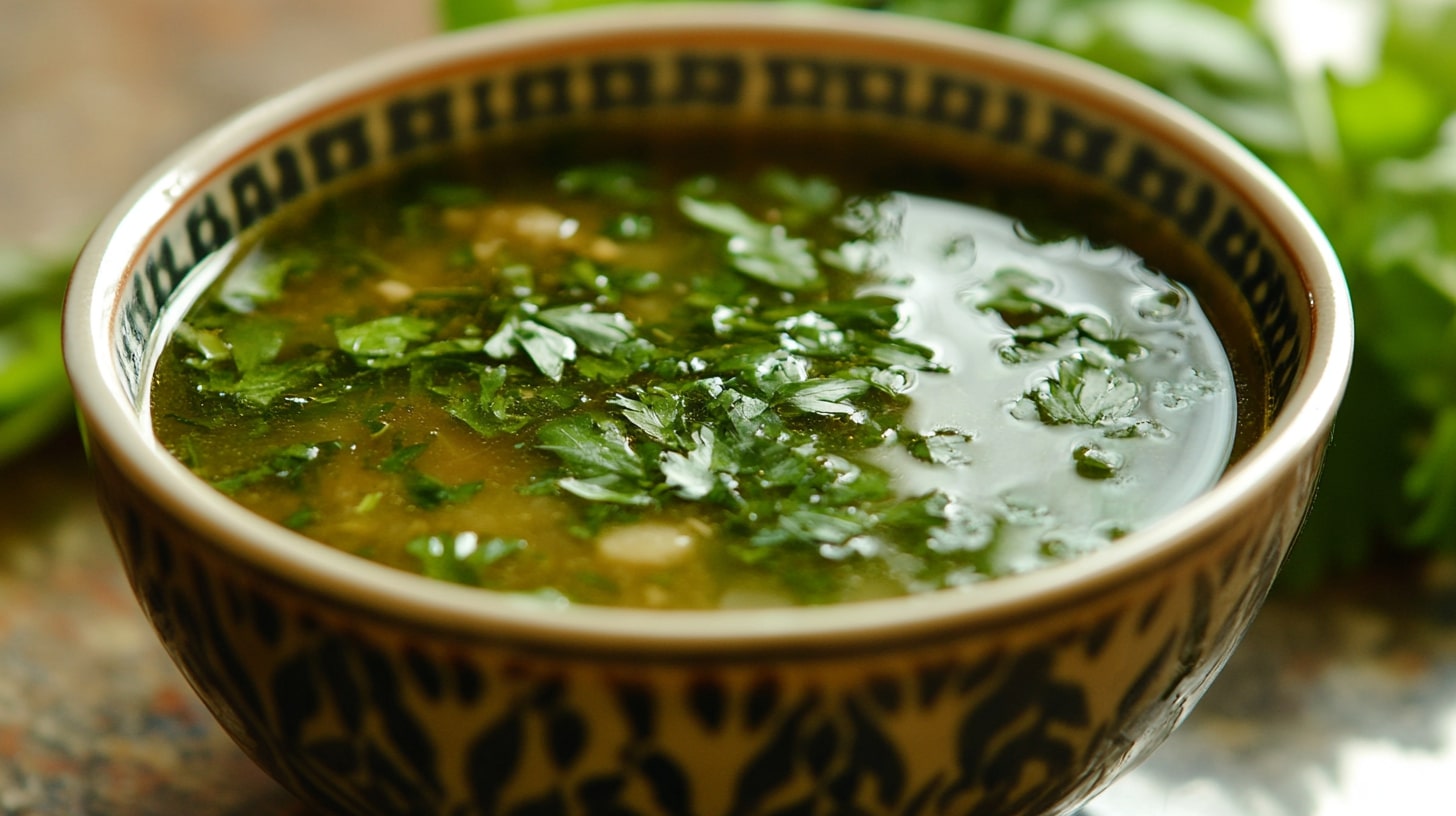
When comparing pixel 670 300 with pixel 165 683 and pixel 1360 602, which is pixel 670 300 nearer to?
pixel 165 683

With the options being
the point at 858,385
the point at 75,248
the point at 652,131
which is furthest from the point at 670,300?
the point at 75,248

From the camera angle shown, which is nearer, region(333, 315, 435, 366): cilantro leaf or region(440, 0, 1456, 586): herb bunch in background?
region(333, 315, 435, 366): cilantro leaf

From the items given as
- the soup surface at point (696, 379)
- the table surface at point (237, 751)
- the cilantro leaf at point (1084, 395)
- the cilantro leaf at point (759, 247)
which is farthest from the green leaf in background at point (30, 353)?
the cilantro leaf at point (1084, 395)

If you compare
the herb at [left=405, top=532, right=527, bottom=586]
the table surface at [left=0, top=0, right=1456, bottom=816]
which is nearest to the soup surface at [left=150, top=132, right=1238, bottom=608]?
the herb at [left=405, top=532, right=527, bottom=586]

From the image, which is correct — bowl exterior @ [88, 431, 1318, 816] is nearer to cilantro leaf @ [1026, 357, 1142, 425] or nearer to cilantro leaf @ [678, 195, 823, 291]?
cilantro leaf @ [1026, 357, 1142, 425]

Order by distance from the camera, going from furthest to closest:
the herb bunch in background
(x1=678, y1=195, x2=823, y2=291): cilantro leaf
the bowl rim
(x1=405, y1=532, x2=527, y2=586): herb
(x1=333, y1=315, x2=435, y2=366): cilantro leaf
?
1. the herb bunch in background
2. (x1=678, y1=195, x2=823, y2=291): cilantro leaf
3. (x1=333, y1=315, x2=435, y2=366): cilantro leaf
4. (x1=405, y1=532, x2=527, y2=586): herb
5. the bowl rim
